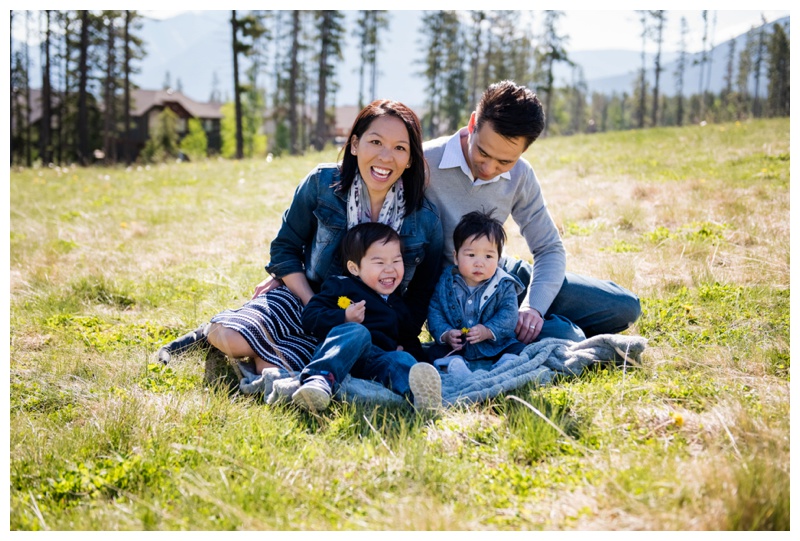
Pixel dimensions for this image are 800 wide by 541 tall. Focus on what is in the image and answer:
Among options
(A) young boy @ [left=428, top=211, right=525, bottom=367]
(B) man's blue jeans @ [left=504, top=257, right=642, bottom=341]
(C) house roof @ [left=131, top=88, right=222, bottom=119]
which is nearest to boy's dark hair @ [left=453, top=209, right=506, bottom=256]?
(A) young boy @ [left=428, top=211, right=525, bottom=367]

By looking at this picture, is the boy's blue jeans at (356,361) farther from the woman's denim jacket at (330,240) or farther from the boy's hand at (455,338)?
the woman's denim jacket at (330,240)

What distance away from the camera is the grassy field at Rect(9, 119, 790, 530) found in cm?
219

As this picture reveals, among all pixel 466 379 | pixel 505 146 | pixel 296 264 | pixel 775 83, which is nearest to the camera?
pixel 466 379

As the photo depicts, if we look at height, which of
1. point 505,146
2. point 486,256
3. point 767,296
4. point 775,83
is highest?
point 775,83

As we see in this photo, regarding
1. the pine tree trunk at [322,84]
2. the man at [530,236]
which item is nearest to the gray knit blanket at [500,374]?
the man at [530,236]

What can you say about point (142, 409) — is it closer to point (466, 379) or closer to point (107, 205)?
point (466, 379)

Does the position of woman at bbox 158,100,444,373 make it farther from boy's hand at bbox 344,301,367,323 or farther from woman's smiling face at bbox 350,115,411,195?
boy's hand at bbox 344,301,367,323

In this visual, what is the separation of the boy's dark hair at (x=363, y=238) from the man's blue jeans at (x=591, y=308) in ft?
3.83

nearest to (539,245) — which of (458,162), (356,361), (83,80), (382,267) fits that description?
(458,162)

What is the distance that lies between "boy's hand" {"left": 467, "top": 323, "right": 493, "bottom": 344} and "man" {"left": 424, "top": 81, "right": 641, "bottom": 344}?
305 millimetres

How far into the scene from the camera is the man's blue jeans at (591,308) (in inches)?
164
